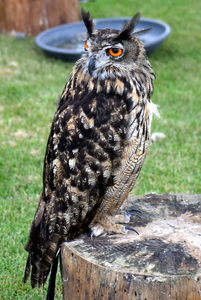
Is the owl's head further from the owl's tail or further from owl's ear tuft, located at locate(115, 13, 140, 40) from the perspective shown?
the owl's tail

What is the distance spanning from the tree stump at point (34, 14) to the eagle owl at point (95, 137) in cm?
594

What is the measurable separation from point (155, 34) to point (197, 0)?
12.0ft

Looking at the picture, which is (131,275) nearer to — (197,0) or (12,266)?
(12,266)

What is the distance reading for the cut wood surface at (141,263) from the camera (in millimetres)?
2096

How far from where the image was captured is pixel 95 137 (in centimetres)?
240

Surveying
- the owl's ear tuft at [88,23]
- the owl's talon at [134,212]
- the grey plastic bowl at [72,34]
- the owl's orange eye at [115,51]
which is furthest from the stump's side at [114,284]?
the grey plastic bowl at [72,34]

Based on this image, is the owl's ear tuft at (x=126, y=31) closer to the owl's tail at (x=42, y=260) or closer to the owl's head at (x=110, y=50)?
the owl's head at (x=110, y=50)

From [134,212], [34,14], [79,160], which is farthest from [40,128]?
[34,14]

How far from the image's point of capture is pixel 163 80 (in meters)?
6.80

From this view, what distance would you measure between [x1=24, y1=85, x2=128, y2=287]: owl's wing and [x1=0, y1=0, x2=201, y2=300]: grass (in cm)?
95

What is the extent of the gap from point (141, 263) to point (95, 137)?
2.21ft

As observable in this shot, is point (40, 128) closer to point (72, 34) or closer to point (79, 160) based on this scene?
point (79, 160)

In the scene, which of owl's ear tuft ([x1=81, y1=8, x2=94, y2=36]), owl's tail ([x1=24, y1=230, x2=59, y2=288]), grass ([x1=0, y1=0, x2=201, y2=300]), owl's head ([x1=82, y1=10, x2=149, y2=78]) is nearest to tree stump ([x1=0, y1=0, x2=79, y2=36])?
grass ([x1=0, y1=0, x2=201, y2=300])

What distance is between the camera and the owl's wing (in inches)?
94.7
